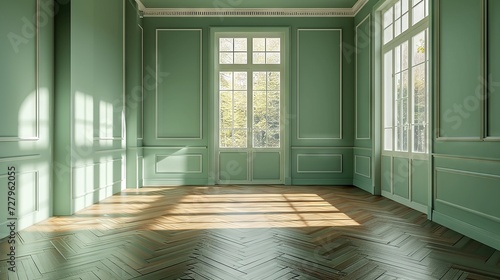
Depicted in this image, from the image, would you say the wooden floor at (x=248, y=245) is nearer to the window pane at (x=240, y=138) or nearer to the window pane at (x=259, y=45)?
the window pane at (x=240, y=138)

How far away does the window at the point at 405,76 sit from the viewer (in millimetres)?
3987

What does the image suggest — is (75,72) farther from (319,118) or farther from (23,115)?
(319,118)

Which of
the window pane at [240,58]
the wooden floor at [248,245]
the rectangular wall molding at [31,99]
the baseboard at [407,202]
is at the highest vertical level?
the window pane at [240,58]

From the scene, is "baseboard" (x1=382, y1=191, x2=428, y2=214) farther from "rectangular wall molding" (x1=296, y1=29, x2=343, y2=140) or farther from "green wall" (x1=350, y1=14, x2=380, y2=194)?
"rectangular wall molding" (x1=296, y1=29, x2=343, y2=140)

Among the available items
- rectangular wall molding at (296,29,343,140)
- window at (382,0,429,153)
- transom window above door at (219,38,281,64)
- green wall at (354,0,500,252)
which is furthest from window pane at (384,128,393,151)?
transom window above door at (219,38,281,64)

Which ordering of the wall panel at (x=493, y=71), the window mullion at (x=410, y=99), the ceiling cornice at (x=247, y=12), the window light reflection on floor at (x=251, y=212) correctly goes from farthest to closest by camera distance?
the ceiling cornice at (x=247, y=12)
the window mullion at (x=410, y=99)
the window light reflection on floor at (x=251, y=212)
the wall panel at (x=493, y=71)

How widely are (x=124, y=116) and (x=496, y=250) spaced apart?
5.18 meters

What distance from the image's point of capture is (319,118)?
6.16m

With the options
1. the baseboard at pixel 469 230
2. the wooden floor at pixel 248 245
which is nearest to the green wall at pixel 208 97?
the wooden floor at pixel 248 245

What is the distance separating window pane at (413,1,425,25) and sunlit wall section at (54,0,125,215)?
4114 millimetres

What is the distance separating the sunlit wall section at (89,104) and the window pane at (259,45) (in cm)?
238

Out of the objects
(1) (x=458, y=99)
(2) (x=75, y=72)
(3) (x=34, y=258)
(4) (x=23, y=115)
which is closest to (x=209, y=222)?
(3) (x=34, y=258)

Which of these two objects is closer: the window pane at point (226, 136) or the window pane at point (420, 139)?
the window pane at point (420, 139)

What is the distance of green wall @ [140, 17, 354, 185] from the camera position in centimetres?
611
